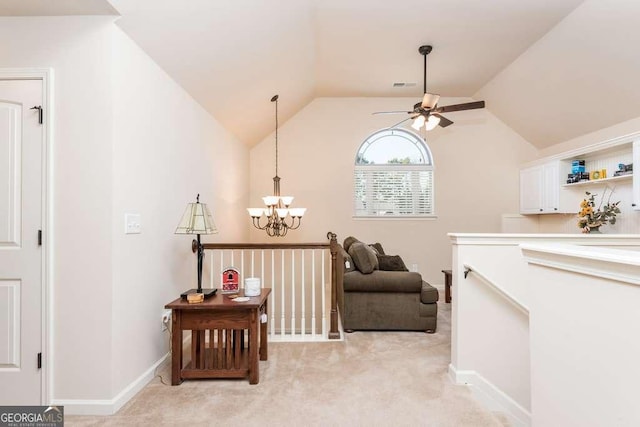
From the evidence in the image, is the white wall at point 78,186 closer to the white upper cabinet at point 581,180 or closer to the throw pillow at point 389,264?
the throw pillow at point 389,264

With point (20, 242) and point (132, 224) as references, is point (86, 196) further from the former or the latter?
point (20, 242)

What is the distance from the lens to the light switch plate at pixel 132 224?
7.44 feet

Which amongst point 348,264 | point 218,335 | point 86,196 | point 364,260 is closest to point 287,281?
point 348,264

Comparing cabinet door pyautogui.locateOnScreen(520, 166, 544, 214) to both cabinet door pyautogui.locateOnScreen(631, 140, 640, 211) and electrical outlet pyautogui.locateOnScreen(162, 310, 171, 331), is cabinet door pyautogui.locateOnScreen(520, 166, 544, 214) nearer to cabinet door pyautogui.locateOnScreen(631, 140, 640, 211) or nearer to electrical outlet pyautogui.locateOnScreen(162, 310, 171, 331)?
cabinet door pyautogui.locateOnScreen(631, 140, 640, 211)

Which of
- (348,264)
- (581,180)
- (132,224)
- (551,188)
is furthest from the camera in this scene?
(551,188)

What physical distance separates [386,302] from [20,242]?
3.25 meters

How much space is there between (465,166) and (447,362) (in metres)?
3.98

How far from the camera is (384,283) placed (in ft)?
12.4

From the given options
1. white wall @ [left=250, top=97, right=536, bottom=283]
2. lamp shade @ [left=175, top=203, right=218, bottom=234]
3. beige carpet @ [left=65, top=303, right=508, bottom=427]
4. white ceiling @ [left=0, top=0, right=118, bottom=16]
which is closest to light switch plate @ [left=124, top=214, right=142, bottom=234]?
lamp shade @ [left=175, top=203, right=218, bottom=234]

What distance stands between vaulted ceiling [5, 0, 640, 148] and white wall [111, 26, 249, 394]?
0.78 feet

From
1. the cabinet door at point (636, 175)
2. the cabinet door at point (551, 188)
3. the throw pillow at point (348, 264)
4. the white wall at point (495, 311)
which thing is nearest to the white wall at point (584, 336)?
the white wall at point (495, 311)

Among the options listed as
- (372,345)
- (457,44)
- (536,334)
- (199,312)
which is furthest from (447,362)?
(457,44)

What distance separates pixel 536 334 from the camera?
1.62 meters

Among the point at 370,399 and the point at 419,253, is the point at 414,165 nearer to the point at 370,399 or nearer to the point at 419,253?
the point at 419,253
